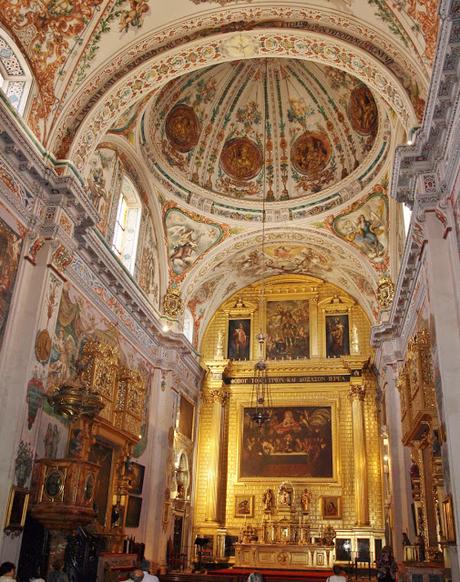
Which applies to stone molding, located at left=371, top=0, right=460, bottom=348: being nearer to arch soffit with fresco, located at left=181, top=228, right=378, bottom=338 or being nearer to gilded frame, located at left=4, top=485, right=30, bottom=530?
arch soffit with fresco, located at left=181, top=228, right=378, bottom=338

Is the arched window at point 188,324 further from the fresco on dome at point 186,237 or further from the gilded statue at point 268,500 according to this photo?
the gilded statue at point 268,500

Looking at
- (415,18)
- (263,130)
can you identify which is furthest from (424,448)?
(263,130)

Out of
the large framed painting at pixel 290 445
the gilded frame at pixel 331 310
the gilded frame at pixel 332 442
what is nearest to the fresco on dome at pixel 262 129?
the gilded frame at pixel 331 310

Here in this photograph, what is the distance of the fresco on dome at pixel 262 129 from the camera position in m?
17.8

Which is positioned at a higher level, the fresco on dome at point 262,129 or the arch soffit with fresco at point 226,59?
the fresco on dome at point 262,129

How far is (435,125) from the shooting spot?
9.96 meters

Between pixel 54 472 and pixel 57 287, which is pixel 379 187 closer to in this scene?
pixel 57 287

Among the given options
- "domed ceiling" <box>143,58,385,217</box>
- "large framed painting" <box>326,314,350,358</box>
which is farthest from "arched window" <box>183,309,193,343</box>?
"large framed painting" <box>326,314,350,358</box>

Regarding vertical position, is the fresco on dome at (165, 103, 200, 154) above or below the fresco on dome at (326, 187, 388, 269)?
above

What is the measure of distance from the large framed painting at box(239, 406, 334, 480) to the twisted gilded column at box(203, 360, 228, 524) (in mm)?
925

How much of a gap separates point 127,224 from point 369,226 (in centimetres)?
754

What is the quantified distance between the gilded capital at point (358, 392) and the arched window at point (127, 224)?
371 inches

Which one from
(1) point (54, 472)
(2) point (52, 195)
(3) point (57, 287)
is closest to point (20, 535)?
(1) point (54, 472)

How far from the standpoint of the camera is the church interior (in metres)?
10.7
